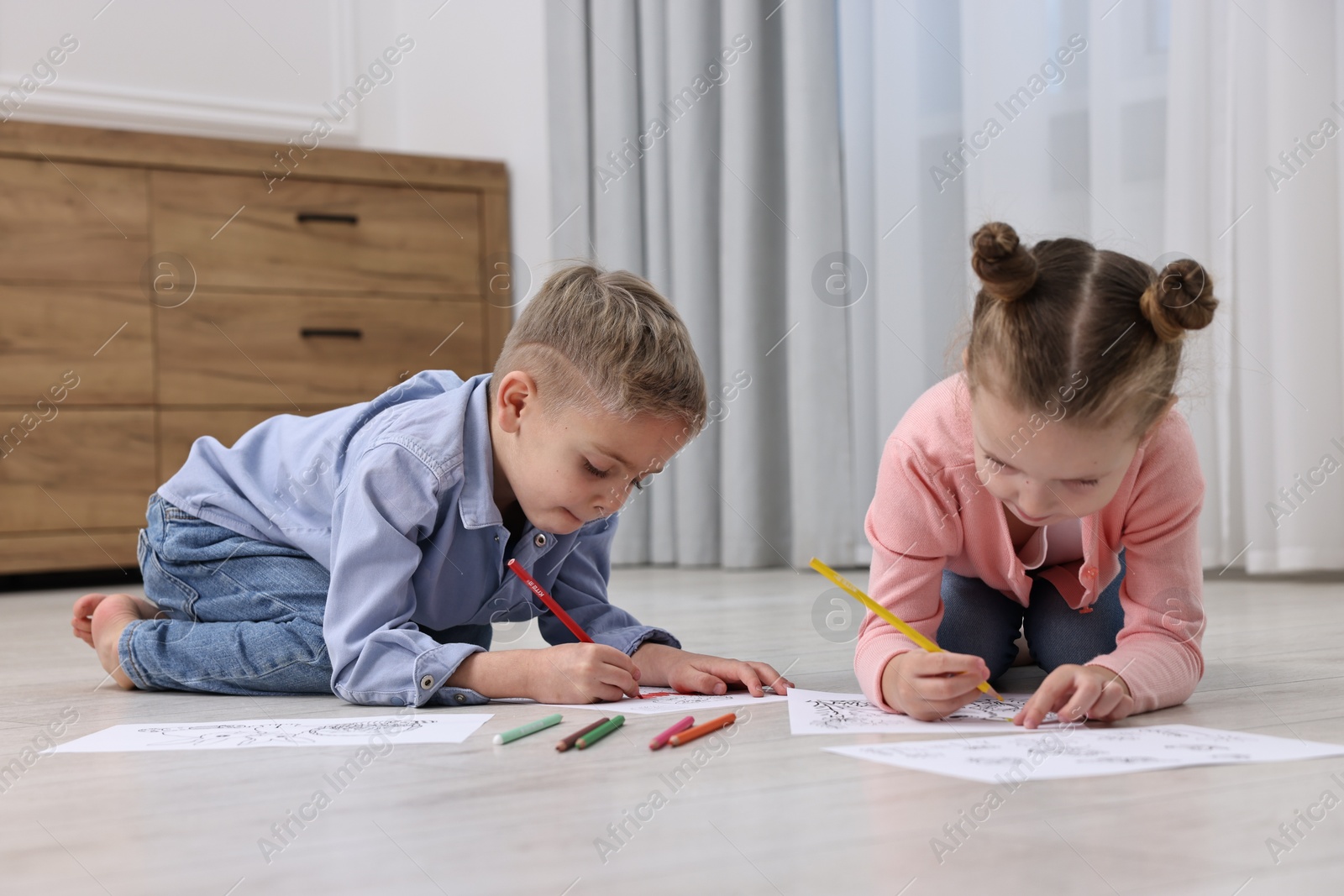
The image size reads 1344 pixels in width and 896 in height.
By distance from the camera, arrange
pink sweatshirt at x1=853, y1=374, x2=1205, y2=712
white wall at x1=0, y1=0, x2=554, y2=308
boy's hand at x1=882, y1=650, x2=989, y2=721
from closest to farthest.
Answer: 1. boy's hand at x1=882, y1=650, x2=989, y2=721
2. pink sweatshirt at x1=853, y1=374, x2=1205, y2=712
3. white wall at x1=0, y1=0, x2=554, y2=308

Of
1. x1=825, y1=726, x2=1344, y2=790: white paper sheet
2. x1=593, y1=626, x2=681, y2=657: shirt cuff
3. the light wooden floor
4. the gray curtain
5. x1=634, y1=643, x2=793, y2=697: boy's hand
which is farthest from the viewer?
the gray curtain

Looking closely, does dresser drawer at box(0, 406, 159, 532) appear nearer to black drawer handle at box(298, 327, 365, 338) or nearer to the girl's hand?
black drawer handle at box(298, 327, 365, 338)

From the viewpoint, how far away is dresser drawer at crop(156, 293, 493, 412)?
2.68m

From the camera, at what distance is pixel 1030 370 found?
0.88m

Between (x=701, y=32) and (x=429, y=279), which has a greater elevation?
(x=701, y=32)

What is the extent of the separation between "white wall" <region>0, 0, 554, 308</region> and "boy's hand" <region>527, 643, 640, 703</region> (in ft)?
6.75

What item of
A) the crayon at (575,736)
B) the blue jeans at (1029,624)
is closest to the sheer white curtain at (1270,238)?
the blue jeans at (1029,624)

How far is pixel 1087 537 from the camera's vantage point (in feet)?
3.45

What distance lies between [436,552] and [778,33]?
1.78 metres

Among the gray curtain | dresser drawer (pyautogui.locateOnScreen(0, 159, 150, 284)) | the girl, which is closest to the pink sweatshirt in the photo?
the girl

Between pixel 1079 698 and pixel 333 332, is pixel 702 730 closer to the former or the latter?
pixel 1079 698

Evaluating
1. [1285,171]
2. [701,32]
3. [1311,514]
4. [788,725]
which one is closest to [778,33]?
[701,32]

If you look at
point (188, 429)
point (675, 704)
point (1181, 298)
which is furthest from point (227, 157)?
point (1181, 298)

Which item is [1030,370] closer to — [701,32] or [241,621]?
[241,621]
